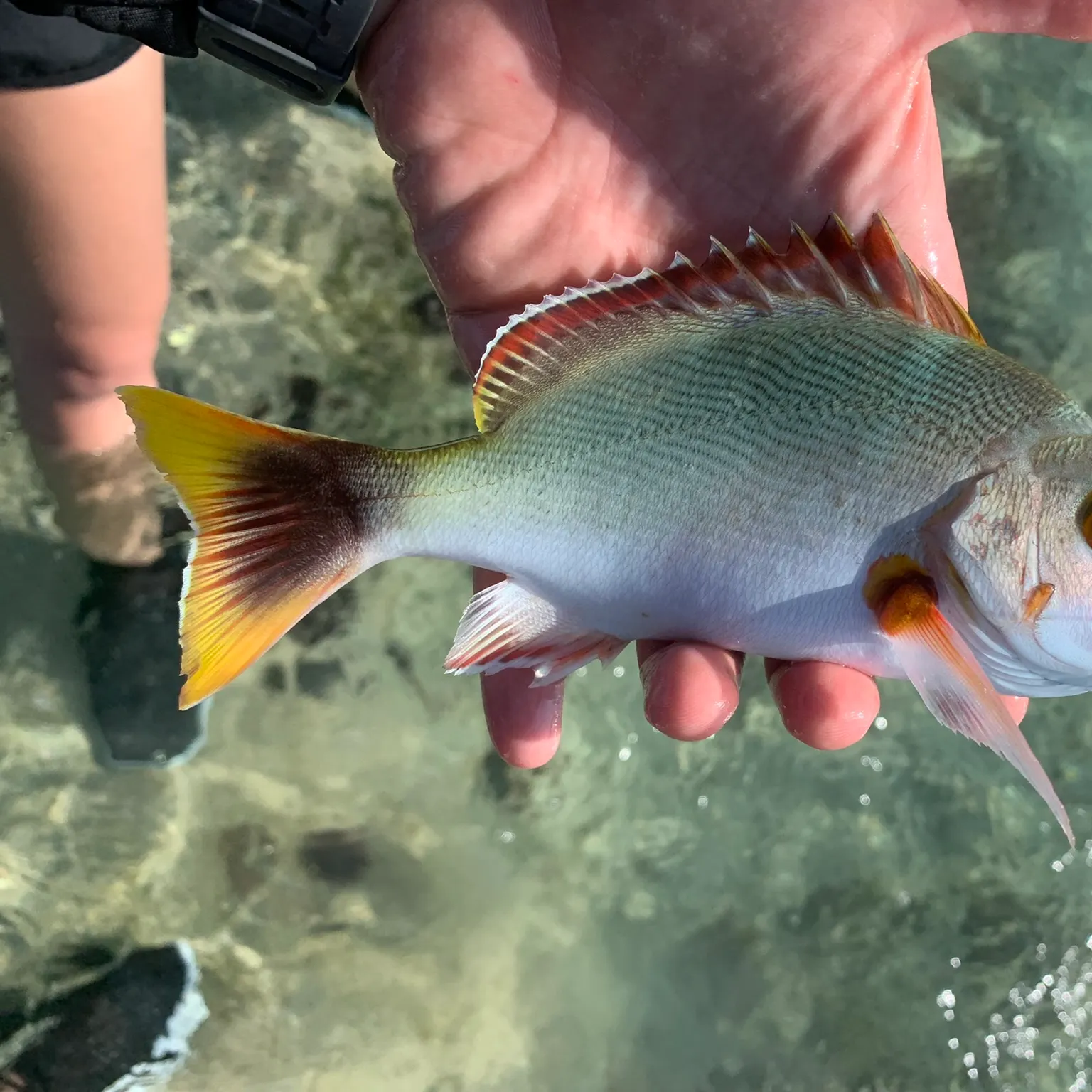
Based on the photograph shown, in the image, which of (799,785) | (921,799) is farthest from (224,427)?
(921,799)

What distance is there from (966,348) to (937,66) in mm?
3229

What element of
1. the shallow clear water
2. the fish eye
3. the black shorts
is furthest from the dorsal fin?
the shallow clear water

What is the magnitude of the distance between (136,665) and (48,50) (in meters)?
1.91

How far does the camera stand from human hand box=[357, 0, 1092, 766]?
6.64 feet

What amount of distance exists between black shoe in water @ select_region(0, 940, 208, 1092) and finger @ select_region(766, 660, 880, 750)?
2375mm

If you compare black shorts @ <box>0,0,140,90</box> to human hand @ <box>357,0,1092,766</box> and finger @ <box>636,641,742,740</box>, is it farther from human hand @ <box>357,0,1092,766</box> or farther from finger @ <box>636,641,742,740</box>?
finger @ <box>636,641,742,740</box>

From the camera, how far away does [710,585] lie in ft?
5.56

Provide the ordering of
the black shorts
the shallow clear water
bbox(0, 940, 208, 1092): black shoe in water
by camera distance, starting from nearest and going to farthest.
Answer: the black shorts, bbox(0, 940, 208, 1092): black shoe in water, the shallow clear water

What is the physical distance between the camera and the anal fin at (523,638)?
180 centimetres

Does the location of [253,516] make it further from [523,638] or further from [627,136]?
[627,136]

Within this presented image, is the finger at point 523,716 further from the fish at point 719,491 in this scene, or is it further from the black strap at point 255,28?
the black strap at point 255,28

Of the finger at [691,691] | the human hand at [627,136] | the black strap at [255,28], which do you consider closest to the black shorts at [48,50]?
the black strap at [255,28]

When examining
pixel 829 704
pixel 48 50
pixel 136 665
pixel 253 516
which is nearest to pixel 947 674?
pixel 829 704

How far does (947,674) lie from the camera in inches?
57.7
